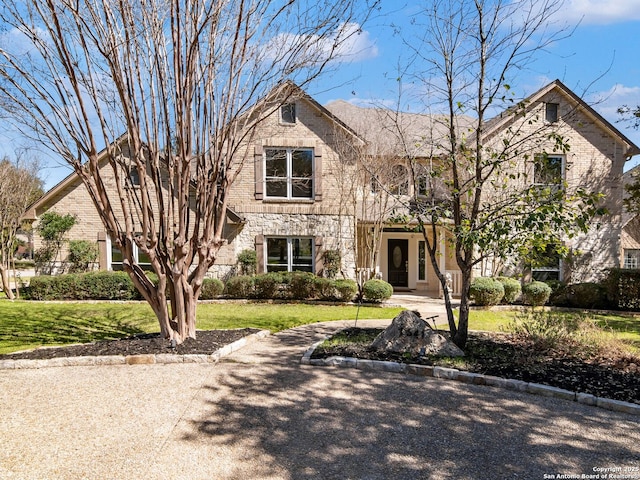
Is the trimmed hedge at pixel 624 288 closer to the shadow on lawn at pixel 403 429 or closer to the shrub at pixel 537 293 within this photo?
the shrub at pixel 537 293

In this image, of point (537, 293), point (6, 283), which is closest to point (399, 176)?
point (537, 293)

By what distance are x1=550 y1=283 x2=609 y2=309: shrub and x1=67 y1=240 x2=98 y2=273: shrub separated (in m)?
16.3

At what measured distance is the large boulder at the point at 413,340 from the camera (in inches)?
263

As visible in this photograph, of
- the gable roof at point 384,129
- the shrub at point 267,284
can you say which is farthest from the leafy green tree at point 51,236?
the gable roof at point 384,129

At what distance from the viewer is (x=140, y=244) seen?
7012mm

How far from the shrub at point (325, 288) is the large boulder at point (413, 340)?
6.95 m

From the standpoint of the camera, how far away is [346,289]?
13.9 metres

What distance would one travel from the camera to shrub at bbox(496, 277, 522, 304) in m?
13.8

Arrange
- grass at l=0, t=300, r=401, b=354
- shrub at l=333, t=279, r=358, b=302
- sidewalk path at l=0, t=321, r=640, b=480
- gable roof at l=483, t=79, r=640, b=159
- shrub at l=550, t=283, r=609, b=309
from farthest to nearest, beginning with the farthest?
→ 1. gable roof at l=483, t=79, r=640, b=159
2. shrub at l=333, t=279, r=358, b=302
3. shrub at l=550, t=283, r=609, b=309
4. grass at l=0, t=300, r=401, b=354
5. sidewalk path at l=0, t=321, r=640, b=480

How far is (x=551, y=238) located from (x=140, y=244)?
21.7 ft

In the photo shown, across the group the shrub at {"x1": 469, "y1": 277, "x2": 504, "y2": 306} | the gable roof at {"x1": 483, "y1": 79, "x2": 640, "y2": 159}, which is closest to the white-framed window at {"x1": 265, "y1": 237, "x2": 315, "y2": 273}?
the shrub at {"x1": 469, "y1": 277, "x2": 504, "y2": 306}

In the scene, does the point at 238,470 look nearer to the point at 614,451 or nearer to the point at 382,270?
the point at 614,451

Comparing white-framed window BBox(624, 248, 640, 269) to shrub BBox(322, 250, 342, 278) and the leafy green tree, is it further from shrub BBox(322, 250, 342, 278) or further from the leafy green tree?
the leafy green tree

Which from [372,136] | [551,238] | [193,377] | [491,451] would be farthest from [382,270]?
[491,451]
